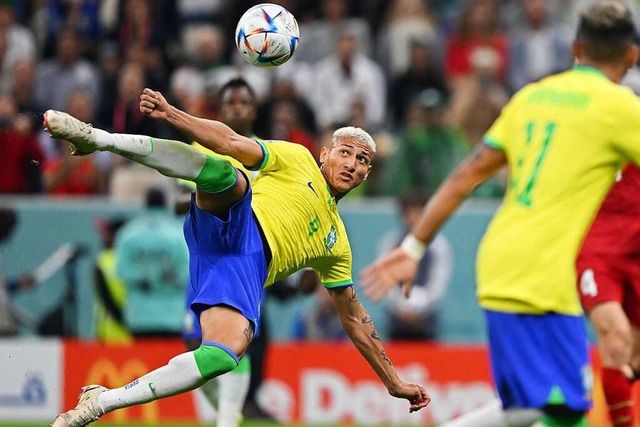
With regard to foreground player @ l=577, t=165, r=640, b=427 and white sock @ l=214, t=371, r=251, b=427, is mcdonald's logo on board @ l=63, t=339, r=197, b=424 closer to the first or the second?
white sock @ l=214, t=371, r=251, b=427

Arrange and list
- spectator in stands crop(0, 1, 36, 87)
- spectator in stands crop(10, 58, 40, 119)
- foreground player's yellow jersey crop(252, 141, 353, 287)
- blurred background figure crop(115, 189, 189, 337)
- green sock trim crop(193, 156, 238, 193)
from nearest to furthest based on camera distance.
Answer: green sock trim crop(193, 156, 238, 193) → foreground player's yellow jersey crop(252, 141, 353, 287) → blurred background figure crop(115, 189, 189, 337) → spectator in stands crop(10, 58, 40, 119) → spectator in stands crop(0, 1, 36, 87)

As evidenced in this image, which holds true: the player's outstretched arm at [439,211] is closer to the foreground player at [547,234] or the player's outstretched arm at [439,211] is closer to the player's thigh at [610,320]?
the foreground player at [547,234]

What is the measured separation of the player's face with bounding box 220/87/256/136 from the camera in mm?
9609

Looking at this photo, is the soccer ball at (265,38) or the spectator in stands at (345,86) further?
the spectator in stands at (345,86)

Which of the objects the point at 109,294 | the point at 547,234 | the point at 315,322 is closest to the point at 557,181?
the point at 547,234

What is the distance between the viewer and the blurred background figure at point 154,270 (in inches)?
508

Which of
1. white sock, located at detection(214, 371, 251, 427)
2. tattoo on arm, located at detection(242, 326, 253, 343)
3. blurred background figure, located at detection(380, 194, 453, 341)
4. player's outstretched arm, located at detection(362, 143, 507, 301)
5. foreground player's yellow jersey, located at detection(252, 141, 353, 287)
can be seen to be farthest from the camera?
blurred background figure, located at detection(380, 194, 453, 341)

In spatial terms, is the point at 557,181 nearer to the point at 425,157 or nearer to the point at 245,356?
the point at 245,356

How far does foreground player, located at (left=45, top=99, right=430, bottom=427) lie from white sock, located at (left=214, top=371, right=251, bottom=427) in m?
1.55

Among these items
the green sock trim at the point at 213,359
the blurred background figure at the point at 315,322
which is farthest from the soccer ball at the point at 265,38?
the blurred background figure at the point at 315,322

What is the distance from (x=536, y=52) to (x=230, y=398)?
27.9ft

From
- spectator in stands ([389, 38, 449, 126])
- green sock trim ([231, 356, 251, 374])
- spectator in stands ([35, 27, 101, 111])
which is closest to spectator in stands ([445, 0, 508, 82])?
spectator in stands ([389, 38, 449, 126])

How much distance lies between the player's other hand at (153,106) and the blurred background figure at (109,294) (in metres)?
6.75

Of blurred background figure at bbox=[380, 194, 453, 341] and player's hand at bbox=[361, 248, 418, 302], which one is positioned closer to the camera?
player's hand at bbox=[361, 248, 418, 302]
